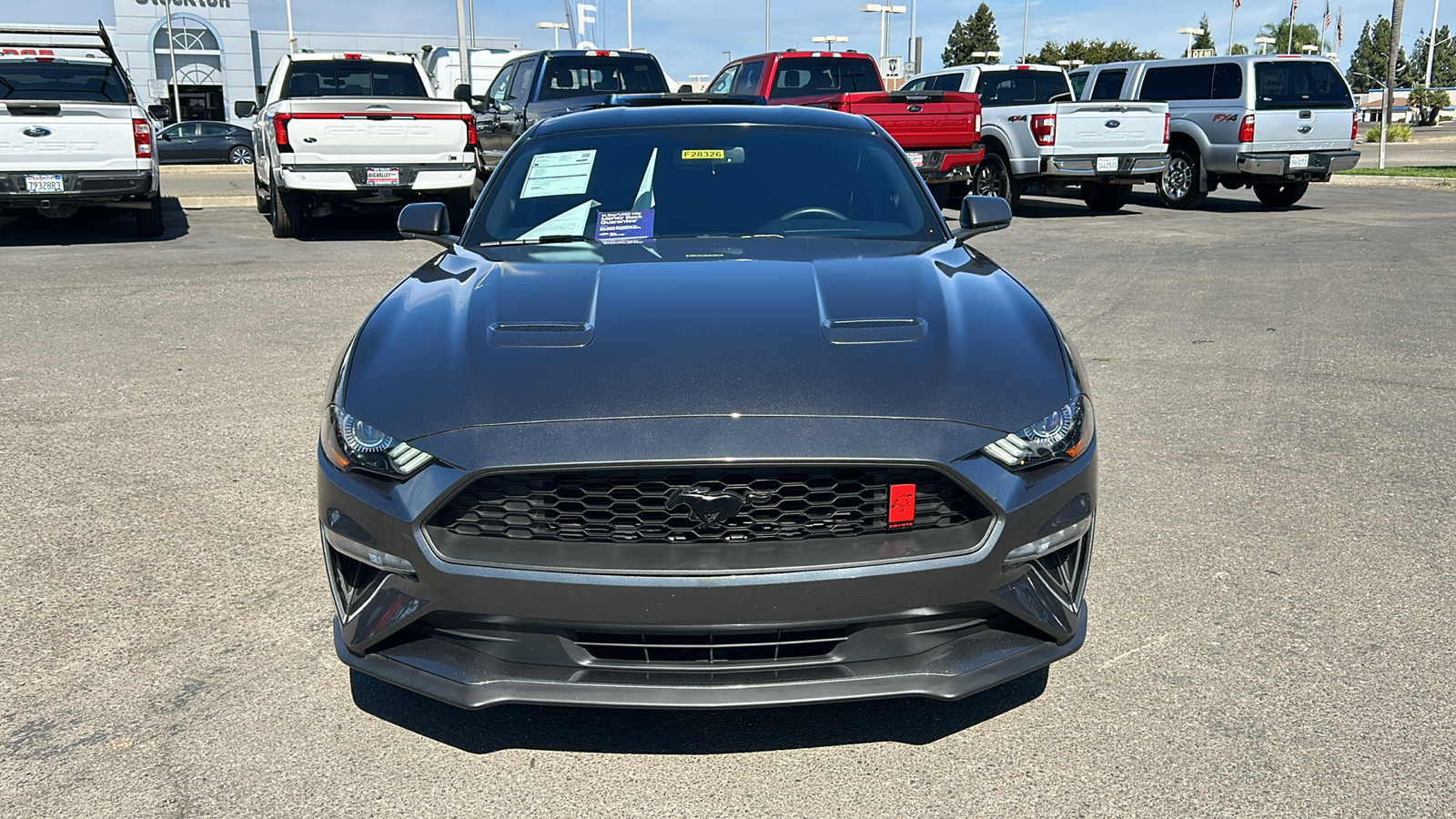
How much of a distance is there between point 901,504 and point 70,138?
1165 cm

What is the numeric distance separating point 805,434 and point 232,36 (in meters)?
61.0

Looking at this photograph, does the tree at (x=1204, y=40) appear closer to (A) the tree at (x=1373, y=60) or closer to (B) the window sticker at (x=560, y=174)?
(A) the tree at (x=1373, y=60)

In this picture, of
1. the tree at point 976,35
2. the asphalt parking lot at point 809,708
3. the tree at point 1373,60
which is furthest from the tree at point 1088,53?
the asphalt parking lot at point 809,708

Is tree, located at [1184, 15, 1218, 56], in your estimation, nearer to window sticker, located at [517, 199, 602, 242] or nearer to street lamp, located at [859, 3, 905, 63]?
street lamp, located at [859, 3, 905, 63]

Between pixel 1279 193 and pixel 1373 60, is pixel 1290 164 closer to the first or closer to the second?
pixel 1279 193

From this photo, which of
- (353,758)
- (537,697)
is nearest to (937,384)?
(537,697)

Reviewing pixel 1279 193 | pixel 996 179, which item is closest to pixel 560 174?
pixel 996 179

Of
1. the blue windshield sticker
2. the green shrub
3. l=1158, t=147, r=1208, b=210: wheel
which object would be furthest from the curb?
the green shrub

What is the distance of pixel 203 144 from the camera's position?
105ft

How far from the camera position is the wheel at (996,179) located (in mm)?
16625

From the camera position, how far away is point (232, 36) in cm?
5638

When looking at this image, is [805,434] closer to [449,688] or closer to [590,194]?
[449,688]

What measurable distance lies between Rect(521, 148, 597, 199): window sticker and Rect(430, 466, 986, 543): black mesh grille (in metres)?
2.00

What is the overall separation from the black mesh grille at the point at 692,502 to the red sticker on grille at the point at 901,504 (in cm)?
1
